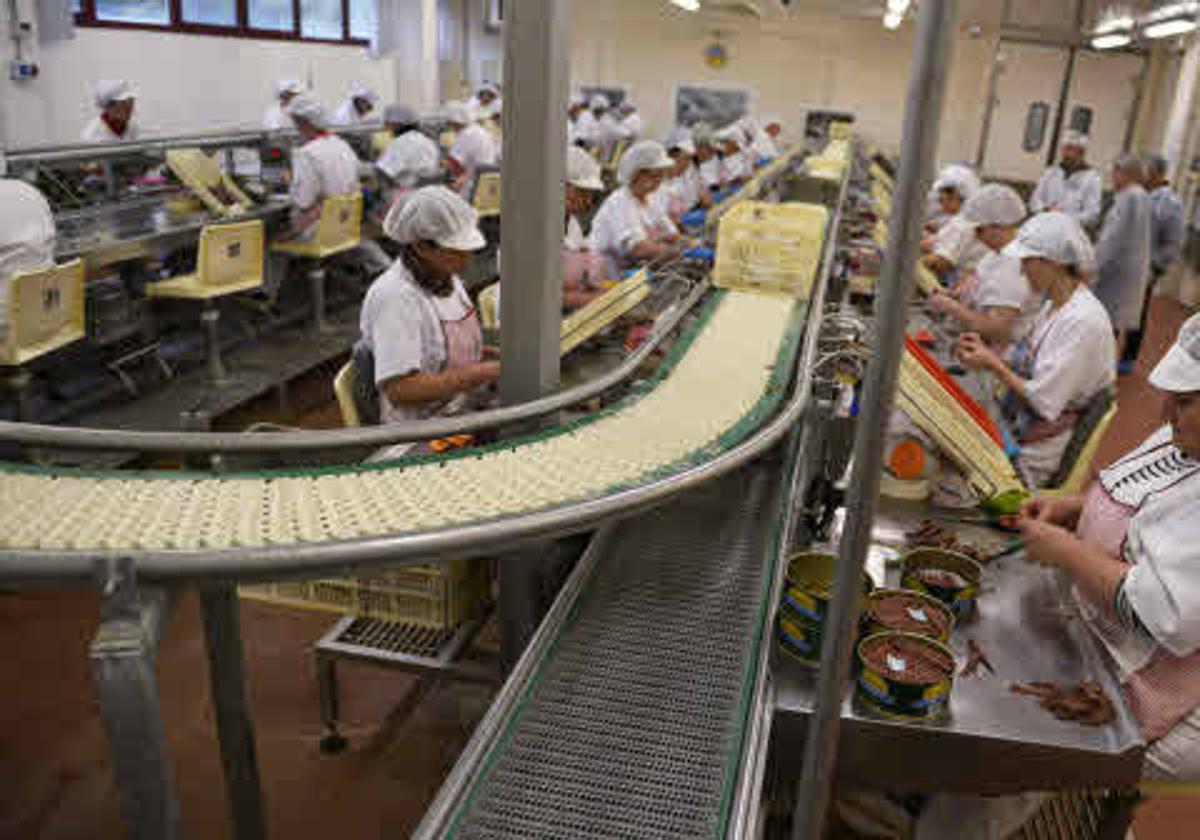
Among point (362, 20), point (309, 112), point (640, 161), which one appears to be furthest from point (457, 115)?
point (640, 161)

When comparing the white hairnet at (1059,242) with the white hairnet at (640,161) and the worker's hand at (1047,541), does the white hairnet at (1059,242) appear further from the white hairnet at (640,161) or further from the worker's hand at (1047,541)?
the white hairnet at (640,161)

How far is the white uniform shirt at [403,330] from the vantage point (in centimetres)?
237

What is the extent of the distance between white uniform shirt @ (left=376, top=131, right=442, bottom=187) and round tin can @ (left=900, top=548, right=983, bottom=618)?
5.89m

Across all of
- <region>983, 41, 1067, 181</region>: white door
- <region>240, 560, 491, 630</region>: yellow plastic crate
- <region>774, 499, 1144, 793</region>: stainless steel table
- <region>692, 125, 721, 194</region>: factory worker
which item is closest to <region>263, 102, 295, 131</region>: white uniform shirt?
<region>692, 125, 721, 194</region>: factory worker

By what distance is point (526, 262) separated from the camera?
1761mm

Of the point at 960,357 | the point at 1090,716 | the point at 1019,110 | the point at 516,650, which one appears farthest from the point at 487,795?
the point at 1019,110

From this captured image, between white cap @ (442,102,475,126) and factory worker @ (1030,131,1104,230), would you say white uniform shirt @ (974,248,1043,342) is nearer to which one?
factory worker @ (1030,131,1104,230)

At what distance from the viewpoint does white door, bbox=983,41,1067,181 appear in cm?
1256

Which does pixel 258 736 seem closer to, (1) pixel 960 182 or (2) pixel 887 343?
(2) pixel 887 343

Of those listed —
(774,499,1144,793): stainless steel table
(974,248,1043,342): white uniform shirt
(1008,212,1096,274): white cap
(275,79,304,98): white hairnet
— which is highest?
(275,79,304,98): white hairnet

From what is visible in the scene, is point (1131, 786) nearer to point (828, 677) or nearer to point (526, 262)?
point (828, 677)

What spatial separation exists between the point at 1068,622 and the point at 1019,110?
1322cm

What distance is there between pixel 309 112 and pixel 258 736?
14.8ft

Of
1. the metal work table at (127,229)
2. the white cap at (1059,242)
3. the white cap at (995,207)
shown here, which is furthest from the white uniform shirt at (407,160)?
the white cap at (1059,242)
